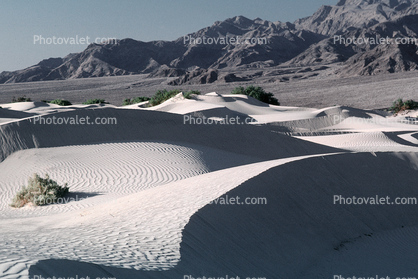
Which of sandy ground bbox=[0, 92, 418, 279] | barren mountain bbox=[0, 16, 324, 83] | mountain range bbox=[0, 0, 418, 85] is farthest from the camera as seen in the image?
barren mountain bbox=[0, 16, 324, 83]

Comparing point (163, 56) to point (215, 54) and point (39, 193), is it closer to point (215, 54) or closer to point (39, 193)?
point (215, 54)

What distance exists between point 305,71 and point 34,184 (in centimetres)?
10155

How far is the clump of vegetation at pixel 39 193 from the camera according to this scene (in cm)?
1145

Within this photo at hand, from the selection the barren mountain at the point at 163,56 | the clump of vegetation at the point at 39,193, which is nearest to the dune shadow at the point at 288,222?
the clump of vegetation at the point at 39,193

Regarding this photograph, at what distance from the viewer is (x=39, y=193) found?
11602mm

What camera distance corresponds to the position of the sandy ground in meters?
5.57

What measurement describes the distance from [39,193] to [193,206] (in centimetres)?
582

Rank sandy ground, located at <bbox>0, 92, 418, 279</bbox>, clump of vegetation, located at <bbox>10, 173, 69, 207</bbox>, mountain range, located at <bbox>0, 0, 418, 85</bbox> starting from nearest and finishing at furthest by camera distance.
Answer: sandy ground, located at <bbox>0, 92, 418, 279</bbox>, clump of vegetation, located at <bbox>10, 173, 69, 207</bbox>, mountain range, located at <bbox>0, 0, 418, 85</bbox>

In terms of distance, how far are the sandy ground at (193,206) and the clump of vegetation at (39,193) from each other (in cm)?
47

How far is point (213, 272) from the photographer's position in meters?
5.52

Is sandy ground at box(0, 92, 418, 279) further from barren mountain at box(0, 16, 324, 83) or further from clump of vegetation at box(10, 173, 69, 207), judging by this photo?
barren mountain at box(0, 16, 324, 83)

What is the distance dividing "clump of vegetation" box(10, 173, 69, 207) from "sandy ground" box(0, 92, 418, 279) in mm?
468

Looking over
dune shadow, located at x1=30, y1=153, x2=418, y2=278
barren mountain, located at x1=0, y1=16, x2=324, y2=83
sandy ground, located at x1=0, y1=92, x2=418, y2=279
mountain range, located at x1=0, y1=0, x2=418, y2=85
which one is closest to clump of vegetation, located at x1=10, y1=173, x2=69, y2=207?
sandy ground, located at x1=0, y1=92, x2=418, y2=279

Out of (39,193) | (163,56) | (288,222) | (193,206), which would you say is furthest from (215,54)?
(193,206)
